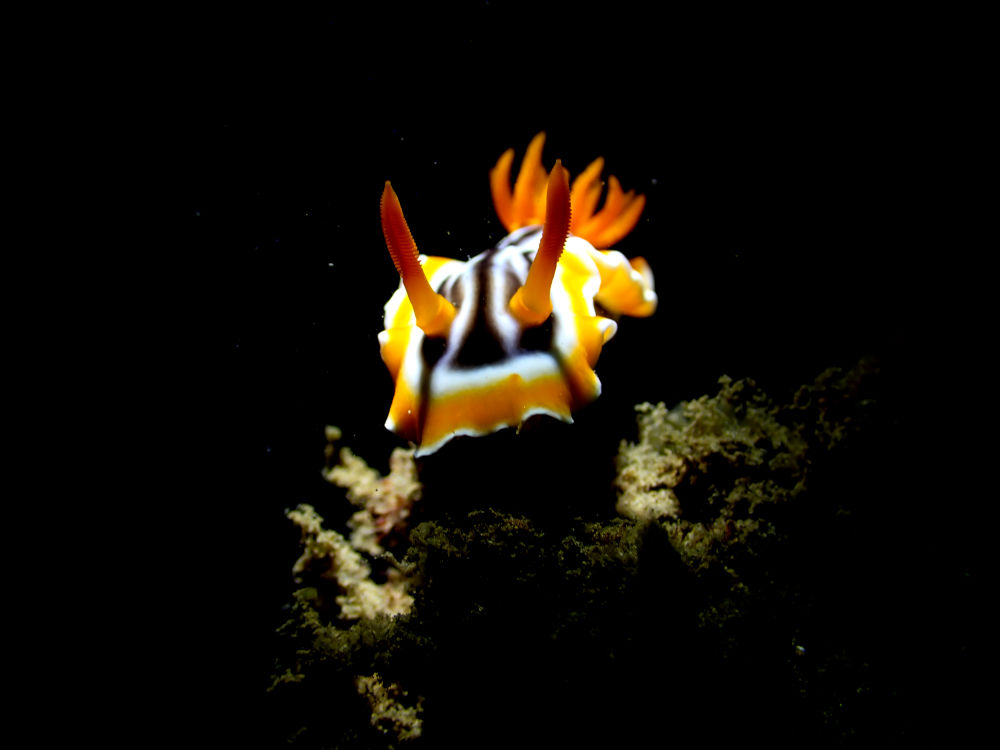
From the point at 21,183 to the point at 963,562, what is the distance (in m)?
3.58

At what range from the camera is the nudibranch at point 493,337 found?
149cm

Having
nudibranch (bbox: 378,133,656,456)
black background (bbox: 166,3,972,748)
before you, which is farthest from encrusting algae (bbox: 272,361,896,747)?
black background (bbox: 166,3,972,748)

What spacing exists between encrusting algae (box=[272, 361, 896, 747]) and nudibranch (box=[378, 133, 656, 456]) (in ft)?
1.05

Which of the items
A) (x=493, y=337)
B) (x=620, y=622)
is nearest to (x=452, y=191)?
(x=493, y=337)

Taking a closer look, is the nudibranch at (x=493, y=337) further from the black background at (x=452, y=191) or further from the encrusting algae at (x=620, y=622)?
the black background at (x=452, y=191)

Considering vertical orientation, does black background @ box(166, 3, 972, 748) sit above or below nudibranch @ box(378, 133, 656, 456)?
above

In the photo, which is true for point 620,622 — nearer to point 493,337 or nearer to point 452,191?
point 493,337

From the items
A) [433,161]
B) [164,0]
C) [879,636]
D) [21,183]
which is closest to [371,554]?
[879,636]

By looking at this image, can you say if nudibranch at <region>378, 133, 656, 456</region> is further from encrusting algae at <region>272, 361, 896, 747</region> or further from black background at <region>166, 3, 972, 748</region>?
black background at <region>166, 3, 972, 748</region>

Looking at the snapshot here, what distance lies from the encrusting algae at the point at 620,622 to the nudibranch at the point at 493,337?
1.05ft

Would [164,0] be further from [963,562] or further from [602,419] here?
[963,562]

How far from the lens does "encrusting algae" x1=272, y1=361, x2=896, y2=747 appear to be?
3.57 feet

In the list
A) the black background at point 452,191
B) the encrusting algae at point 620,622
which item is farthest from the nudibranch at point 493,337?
the black background at point 452,191

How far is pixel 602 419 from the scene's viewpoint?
6.78ft
